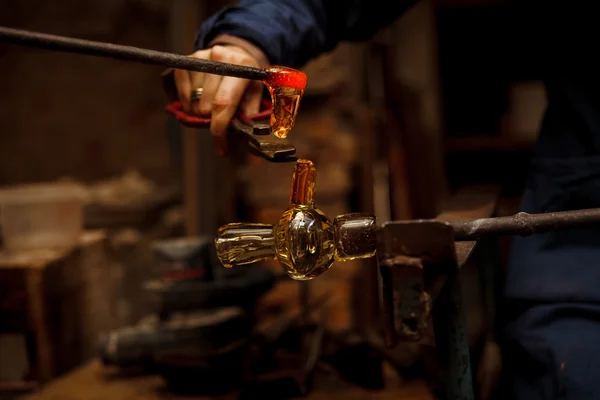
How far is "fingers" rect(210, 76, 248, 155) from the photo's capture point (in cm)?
78

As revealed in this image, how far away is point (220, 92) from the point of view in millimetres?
786

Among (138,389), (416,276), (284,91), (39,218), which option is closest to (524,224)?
(416,276)

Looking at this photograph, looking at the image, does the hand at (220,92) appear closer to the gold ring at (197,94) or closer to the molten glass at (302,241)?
the gold ring at (197,94)

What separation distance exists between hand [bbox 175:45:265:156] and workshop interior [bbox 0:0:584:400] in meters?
0.02

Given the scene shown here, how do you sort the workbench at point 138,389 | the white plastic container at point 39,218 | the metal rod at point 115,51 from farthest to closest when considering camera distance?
the white plastic container at point 39,218 < the workbench at point 138,389 < the metal rod at point 115,51

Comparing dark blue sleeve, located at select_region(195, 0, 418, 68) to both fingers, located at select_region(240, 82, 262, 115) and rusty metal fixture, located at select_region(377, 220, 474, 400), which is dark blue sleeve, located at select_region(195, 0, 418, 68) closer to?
fingers, located at select_region(240, 82, 262, 115)

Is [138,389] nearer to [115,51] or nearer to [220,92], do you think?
[220,92]

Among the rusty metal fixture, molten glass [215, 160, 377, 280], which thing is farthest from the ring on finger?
the rusty metal fixture

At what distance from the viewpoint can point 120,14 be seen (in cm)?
201

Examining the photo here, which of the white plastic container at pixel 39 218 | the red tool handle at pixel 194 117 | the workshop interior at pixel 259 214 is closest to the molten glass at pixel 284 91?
the workshop interior at pixel 259 214

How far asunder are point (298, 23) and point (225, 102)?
0.24 metres

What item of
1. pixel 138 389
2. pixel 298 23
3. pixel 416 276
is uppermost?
pixel 298 23

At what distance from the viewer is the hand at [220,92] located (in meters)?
0.79

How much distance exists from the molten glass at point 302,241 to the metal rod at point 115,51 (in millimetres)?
175
